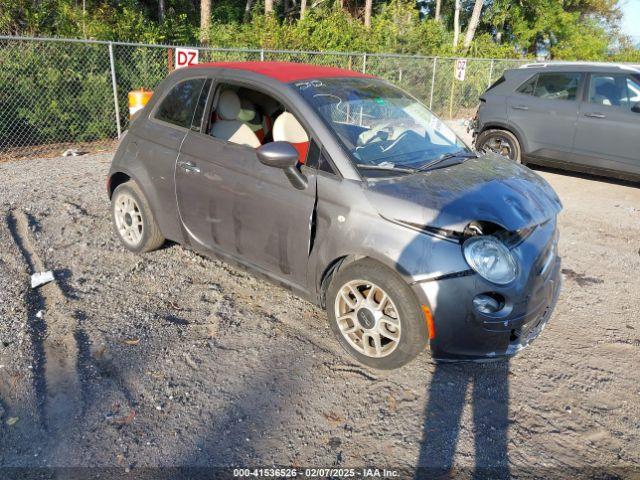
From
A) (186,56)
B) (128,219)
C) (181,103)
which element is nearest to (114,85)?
(186,56)

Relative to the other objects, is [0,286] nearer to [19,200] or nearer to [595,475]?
[19,200]

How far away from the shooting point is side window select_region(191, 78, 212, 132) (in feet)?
13.4

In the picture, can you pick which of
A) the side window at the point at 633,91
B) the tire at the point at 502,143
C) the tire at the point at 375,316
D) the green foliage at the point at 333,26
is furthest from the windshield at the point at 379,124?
the green foliage at the point at 333,26

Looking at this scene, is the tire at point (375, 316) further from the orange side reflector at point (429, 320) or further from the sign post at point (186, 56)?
the sign post at point (186, 56)

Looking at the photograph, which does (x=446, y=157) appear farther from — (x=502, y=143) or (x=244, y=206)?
(x=502, y=143)

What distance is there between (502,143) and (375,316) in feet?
22.2

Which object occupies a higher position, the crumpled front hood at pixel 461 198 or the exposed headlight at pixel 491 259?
the crumpled front hood at pixel 461 198

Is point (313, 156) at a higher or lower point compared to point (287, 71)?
lower

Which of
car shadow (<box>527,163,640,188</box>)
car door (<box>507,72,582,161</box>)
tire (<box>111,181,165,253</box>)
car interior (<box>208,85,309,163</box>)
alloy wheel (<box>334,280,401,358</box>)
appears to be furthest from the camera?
car shadow (<box>527,163,640,188</box>)

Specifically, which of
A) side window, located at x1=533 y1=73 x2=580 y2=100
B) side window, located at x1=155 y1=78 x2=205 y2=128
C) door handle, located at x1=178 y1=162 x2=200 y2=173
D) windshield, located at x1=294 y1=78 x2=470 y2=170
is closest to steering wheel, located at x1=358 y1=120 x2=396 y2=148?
windshield, located at x1=294 y1=78 x2=470 y2=170

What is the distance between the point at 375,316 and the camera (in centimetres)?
313

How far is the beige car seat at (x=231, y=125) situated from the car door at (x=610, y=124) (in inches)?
235

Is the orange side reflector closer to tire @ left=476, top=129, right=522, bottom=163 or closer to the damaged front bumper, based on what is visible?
the damaged front bumper

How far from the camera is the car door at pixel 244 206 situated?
135 inches
